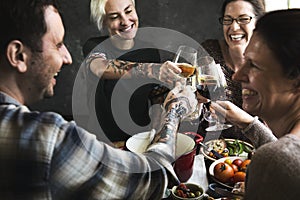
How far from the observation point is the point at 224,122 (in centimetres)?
195

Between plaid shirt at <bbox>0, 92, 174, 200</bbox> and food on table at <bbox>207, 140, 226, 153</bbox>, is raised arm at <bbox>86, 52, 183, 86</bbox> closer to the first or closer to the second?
food on table at <bbox>207, 140, 226, 153</bbox>

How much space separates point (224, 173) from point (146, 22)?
2.60 meters

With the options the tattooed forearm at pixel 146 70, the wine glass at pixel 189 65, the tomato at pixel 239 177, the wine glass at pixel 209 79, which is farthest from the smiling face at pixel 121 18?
the tomato at pixel 239 177

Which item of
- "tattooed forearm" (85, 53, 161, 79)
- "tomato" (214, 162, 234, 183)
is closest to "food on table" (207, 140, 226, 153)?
"tomato" (214, 162, 234, 183)

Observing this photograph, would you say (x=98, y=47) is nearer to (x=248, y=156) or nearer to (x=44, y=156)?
(x=248, y=156)

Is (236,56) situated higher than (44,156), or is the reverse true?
(44,156)

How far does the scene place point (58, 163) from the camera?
100 centimetres

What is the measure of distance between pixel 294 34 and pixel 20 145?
92cm

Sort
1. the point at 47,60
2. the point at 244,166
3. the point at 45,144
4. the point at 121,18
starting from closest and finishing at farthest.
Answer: the point at 45,144
the point at 47,60
the point at 244,166
the point at 121,18

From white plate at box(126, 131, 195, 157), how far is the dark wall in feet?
8.00

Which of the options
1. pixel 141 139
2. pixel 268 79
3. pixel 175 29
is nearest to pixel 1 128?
pixel 141 139

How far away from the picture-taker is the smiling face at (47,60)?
1106 millimetres

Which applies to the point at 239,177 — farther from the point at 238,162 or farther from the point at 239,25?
the point at 239,25

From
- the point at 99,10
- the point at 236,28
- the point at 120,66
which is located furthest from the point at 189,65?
the point at 99,10
